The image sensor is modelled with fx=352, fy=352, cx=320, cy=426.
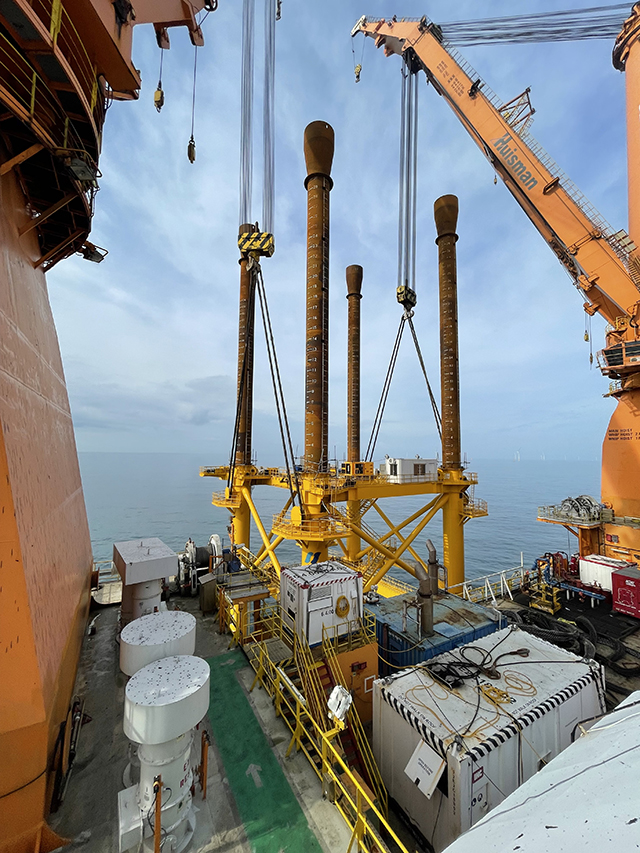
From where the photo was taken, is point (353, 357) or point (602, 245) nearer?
point (602, 245)

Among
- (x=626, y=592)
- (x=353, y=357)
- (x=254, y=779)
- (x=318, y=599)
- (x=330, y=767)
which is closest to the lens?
(x=330, y=767)

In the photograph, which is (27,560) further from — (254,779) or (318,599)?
(318,599)

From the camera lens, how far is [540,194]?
22.3 m

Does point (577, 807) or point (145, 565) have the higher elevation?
point (577, 807)

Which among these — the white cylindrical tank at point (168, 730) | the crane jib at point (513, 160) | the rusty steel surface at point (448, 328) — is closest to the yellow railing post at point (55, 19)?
the white cylindrical tank at point (168, 730)

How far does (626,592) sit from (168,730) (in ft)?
63.4

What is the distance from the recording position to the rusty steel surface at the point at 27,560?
15.4 feet

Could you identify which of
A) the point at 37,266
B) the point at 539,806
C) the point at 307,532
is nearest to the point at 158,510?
the point at 307,532

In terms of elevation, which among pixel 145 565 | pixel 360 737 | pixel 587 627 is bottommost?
pixel 587 627

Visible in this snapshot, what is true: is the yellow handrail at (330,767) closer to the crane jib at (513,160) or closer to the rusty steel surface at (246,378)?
the rusty steel surface at (246,378)

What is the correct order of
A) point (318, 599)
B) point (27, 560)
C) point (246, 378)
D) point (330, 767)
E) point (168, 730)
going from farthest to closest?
point (246, 378), point (318, 599), point (330, 767), point (27, 560), point (168, 730)

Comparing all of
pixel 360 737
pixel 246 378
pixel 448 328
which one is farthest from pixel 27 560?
→ pixel 448 328

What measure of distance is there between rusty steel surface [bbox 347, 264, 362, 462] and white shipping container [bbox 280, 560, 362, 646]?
22873 millimetres

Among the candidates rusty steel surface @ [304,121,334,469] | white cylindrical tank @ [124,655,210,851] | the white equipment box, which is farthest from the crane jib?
white cylindrical tank @ [124,655,210,851]
